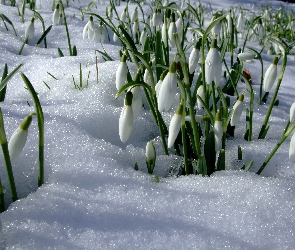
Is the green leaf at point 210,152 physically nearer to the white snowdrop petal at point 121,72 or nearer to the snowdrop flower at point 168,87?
the snowdrop flower at point 168,87

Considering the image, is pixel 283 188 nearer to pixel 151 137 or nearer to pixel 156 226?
pixel 156 226

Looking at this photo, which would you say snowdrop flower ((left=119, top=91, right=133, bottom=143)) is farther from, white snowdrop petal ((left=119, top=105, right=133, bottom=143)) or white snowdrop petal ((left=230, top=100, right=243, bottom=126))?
white snowdrop petal ((left=230, top=100, right=243, bottom=126))

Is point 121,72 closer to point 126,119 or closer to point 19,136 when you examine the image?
point 126,119

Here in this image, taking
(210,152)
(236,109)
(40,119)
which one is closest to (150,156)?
(210,152)

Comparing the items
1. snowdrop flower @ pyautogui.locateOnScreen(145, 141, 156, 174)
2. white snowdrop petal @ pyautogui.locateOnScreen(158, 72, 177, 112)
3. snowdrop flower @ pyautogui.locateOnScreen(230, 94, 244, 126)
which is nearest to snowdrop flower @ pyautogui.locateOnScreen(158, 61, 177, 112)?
white snowdrop petal @ pyautogui.locateOnScreen(158, 72, 177, 112)

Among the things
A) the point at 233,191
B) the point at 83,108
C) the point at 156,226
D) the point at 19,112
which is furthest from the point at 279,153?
the point at 19,112
